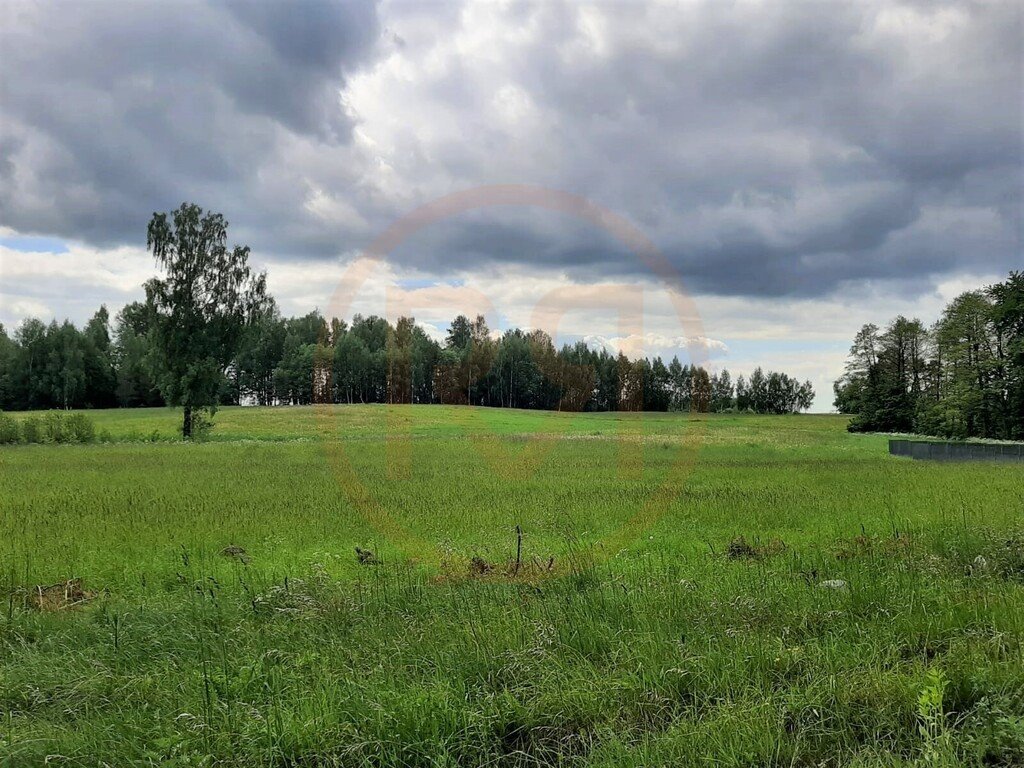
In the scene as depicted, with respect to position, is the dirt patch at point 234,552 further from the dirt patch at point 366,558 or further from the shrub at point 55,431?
the shrub at point 55,431

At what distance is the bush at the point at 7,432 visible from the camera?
4241cm

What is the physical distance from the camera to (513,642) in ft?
18.4

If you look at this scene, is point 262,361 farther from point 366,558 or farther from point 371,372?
point 366,558

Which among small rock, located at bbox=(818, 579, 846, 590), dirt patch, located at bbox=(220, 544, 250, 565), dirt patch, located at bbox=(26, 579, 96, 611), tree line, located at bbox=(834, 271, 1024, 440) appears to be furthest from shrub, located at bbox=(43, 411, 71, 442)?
tree line, located at bbox=(834, 271, 1024, 440)

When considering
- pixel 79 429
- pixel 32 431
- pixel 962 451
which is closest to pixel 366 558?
pixel 962 451

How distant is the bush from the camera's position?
42.4 m

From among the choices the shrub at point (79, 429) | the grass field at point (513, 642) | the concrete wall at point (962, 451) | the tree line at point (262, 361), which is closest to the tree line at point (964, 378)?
the concrete wall at point (962, 451)

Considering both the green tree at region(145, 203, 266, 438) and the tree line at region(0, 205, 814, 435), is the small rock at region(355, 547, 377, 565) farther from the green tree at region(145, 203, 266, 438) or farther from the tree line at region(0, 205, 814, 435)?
the green tree at region(145, 203, 266, 438)

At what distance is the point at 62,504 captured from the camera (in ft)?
51.6

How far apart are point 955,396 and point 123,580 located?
69920 mm

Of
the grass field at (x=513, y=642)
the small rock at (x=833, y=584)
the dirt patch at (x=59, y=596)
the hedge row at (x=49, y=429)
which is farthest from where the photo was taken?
the hedge row at (x=49, y=429)

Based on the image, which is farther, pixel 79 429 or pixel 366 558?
pixel 79 429

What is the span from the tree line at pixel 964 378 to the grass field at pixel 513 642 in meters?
56.1

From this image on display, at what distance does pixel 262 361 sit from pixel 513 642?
293ft
